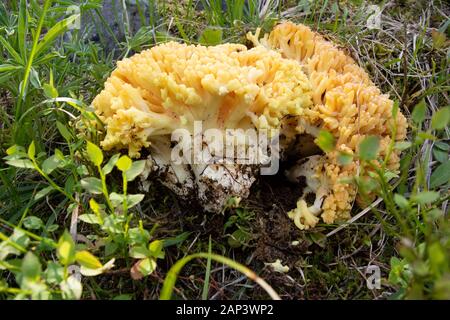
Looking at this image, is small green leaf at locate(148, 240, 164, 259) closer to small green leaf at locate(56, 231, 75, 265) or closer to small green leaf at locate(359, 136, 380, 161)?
small green leaf at locate(56, 231, 75, 265)

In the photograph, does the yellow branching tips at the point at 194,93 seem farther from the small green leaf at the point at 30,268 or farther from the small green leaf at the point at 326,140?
the small green leaf at the point at 30,268

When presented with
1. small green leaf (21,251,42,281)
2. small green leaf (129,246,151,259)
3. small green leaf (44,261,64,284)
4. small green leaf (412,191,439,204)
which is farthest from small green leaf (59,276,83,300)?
small green leaf (412,191,439,204)

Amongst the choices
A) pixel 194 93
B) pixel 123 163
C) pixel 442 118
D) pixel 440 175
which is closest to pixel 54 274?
pixel 123 163

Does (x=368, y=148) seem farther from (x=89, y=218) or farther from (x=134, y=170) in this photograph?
(x=89, y=218)
